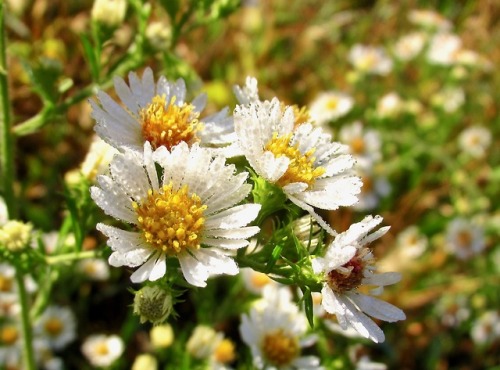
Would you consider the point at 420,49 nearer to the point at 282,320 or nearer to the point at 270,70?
the point at 270,70

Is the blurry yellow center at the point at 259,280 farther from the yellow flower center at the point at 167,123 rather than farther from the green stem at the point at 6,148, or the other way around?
the yellow flower center at the point at 167,123

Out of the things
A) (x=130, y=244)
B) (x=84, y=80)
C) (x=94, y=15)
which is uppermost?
(x=94, y=15)

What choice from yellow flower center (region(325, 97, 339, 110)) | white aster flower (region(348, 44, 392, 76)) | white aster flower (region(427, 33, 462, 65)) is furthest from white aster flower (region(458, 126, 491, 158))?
yellow flower center (region(325, 97, 339, 110))

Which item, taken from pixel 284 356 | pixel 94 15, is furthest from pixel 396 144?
pixel 94 15

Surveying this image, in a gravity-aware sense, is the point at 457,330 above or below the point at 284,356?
below

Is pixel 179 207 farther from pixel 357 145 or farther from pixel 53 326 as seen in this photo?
pixel 357 145

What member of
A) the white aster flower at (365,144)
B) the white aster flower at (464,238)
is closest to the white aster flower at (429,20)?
the white aster flower at (365,144)
